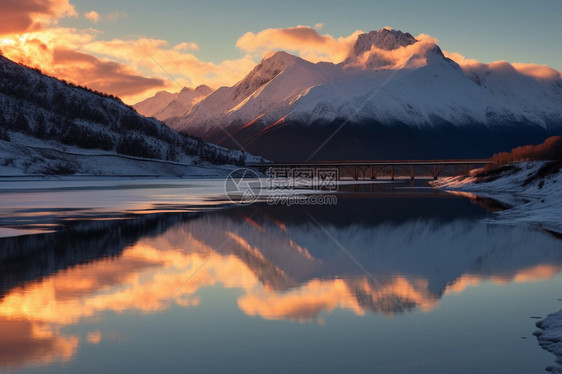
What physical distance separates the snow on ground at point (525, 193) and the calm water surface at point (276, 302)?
7.31 metres

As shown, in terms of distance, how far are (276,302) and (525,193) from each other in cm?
6994

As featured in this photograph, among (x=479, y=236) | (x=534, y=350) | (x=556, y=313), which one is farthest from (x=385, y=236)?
(x=534, y=350)

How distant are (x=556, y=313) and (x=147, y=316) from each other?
10.6 metres

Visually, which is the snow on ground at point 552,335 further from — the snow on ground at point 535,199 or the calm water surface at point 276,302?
the calm water surface at point 276,302

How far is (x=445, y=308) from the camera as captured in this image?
663 inches

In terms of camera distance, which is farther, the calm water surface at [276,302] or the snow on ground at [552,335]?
the calm water surface at [276,302]

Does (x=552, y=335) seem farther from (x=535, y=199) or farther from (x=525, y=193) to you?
(x=525, y=193)

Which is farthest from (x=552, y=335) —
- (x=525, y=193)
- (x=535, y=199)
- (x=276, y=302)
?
(x=525, y=193)

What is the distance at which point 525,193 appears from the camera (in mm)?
79875

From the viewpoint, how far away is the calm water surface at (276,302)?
12688 mm

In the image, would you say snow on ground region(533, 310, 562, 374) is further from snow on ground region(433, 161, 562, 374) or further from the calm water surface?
the calm water surface

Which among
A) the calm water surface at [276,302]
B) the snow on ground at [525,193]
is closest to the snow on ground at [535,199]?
the snow on ground at [525,193]

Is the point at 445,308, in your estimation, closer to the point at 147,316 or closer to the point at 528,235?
the point at 147,316

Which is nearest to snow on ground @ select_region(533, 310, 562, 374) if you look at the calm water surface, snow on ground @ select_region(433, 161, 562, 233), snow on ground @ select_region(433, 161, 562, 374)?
snow on ground @ select_region(433, 161, 562, 374)
